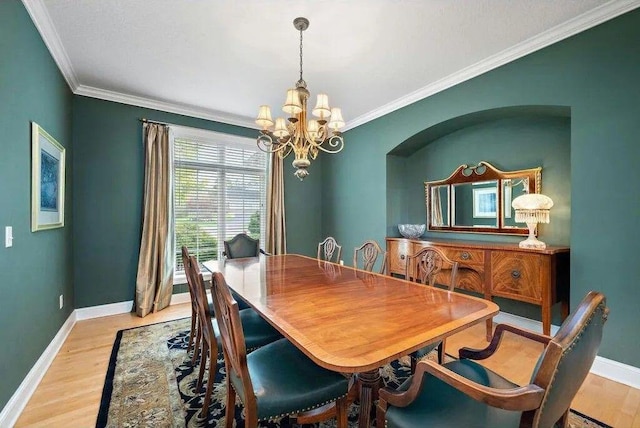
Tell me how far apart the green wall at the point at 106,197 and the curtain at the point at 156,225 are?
0.17 metres

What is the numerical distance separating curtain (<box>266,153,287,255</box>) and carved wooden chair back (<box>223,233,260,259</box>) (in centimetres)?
110

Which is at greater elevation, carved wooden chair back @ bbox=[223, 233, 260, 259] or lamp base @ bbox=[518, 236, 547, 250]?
lamp base @ bbox=[518, 236, 547, 250]

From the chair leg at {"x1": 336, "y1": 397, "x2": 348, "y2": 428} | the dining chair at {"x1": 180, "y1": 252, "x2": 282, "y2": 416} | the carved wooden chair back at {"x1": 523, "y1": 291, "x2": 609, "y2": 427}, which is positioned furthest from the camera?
the dining chair at {"x1": 180, "y1": 252, "x2": 282, "y2": 416}

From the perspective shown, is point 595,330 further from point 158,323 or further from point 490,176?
point 158,323

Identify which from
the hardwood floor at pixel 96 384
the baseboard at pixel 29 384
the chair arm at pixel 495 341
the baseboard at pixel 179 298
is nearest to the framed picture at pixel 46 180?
the baseboard at pixel 29 384

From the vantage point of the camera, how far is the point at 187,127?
398 centimetres

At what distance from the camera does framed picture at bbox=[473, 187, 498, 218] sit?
3277 millimetres

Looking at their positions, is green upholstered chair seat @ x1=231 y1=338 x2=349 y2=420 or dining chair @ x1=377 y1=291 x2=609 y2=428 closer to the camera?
dining chair @ x1=377 y1=291 x2=609 y2=428

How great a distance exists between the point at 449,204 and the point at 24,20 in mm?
4254

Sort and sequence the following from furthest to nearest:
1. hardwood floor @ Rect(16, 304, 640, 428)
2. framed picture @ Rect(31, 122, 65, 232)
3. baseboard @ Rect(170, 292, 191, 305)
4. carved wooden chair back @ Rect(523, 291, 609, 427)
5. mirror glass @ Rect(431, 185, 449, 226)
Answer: baseboard @ Rect(170, 292, 191, 305), mirror glass @ Rect(431, 185, 449, 226), framed picture @ Rect(31, 122, 65, 232), hardwood floor @ Rect(16, 304, 640, 428), carved wooden chair back @ Rect(523, 291, 609, 427)

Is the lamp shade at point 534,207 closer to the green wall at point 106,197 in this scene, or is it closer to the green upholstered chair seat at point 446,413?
the green upholstered chair seat at point 446,413

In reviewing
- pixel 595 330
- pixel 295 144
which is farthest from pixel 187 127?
pixel 595 330

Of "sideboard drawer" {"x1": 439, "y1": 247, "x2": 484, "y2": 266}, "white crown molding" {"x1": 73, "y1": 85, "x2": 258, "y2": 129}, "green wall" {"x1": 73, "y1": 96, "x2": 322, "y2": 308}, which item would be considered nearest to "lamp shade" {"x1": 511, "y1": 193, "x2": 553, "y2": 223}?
"sideboard drawer" {"x1": 439, "y1": 247, "x2": 484, "y2": 266}

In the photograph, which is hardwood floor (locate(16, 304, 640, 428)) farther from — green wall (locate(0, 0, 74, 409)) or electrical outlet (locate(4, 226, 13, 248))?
electrical outlet (locate(4, 226, 13, 248))
